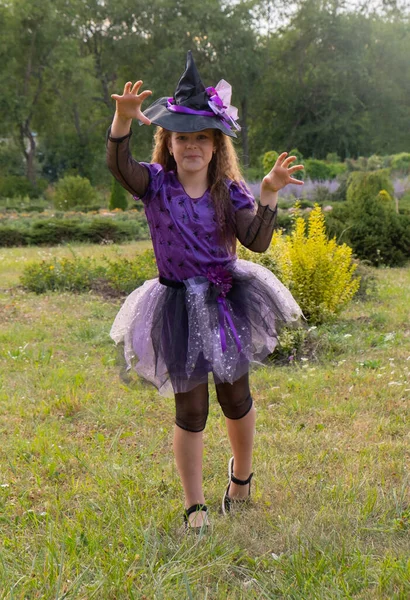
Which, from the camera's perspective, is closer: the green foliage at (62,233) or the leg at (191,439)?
the leg at (191,439)

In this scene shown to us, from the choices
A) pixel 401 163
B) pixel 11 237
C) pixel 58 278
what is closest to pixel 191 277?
pixel 58 278

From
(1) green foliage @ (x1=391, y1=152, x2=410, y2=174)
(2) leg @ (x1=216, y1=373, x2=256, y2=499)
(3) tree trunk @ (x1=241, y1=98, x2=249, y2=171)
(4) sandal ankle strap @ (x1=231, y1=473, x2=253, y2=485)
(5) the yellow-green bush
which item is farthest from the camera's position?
(3) tree trunk @ (x1=241, y1=98, x2=249, y2=171)

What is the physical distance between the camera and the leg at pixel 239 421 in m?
2.61

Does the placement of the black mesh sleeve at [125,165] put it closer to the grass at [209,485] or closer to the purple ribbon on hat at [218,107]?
the purple ribbon on hat at [218,107]

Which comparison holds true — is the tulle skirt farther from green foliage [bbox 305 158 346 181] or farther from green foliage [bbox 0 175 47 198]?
green foliage [bbox 0 175 47 198]

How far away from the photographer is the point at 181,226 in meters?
2.50

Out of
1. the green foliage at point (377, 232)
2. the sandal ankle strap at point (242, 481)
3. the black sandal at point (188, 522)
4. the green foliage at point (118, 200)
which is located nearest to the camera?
the black sandal at point (188, 522)

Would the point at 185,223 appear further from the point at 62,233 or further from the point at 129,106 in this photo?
the point at 62,233

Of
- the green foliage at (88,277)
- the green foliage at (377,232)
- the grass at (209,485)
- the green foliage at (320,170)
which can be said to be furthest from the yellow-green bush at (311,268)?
the green foliage at (320,170)

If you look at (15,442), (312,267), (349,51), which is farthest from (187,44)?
(15,442)

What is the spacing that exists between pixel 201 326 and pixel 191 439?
46cm

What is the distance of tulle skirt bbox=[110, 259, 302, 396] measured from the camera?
8.03ft

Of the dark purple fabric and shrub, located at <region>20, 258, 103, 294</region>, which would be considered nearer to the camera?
the dark purple fabric

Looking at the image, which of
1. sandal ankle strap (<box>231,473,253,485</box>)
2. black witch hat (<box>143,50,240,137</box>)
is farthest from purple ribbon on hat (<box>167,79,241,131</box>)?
sandal ankle strap (<box>231,473,253,485</box>)
